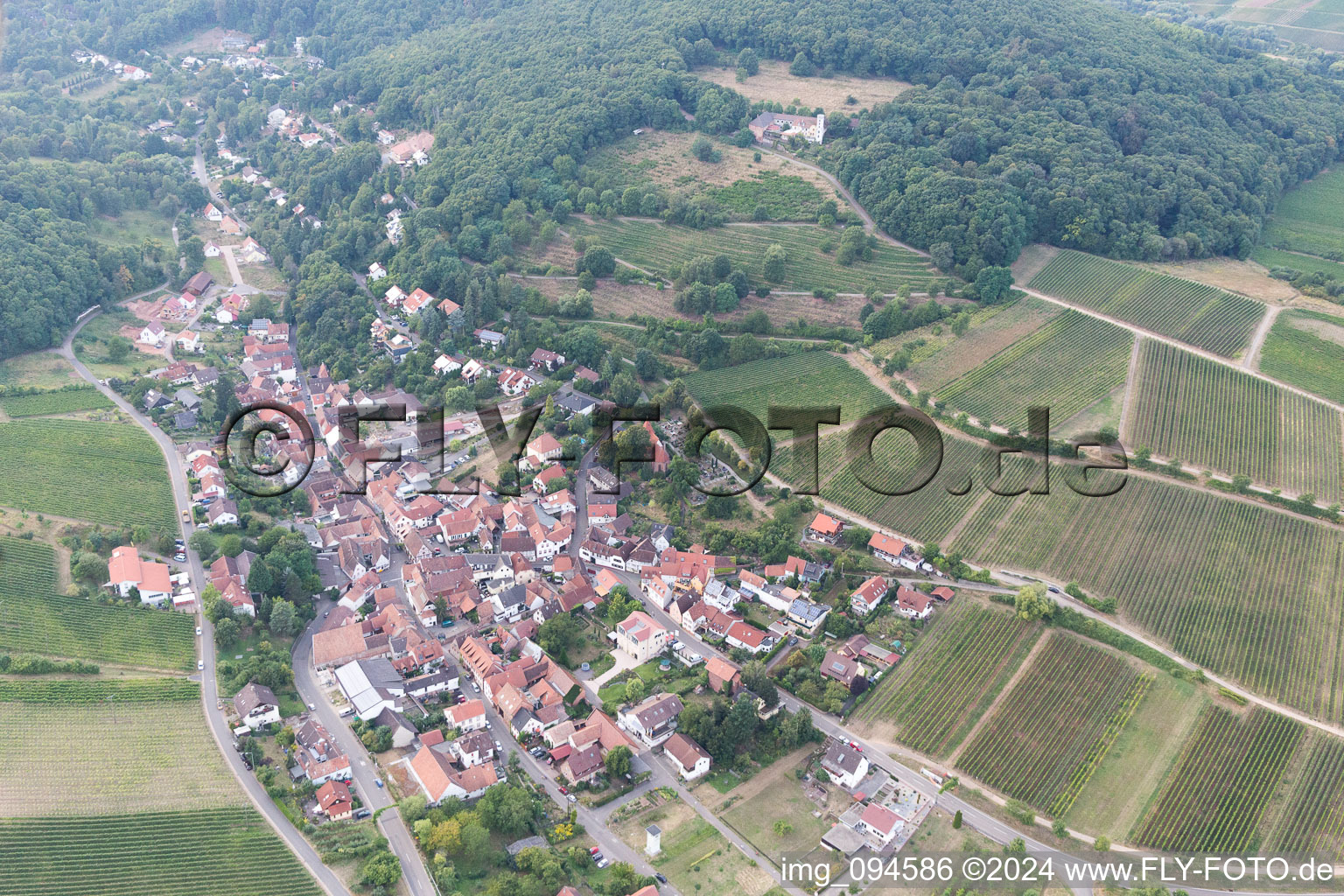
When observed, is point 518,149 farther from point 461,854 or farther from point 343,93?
point 461,854

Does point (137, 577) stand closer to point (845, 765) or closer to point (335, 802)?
point (335, 802)

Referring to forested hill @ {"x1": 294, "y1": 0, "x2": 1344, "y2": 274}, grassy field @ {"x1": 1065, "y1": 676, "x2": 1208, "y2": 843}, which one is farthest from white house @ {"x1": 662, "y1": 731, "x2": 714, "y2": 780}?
forested hill @ {"x1": 294, "y1": 0, "x2": 1344, "y2": 274}

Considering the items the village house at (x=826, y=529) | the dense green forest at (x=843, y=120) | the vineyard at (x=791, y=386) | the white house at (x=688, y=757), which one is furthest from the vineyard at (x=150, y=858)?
the dense green forest at (x=843, y=120)

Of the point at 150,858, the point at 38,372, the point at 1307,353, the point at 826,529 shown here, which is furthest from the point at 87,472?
the point at 1307,353

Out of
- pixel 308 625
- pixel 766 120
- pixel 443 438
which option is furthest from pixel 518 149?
pixel 308 625

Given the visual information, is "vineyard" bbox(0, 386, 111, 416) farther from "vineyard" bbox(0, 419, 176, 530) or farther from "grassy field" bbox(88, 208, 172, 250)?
"grassy field" bbox(88, 208, 172, 250)

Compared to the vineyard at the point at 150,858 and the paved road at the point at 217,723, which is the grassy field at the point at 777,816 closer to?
the paved road at the point at 217,723
